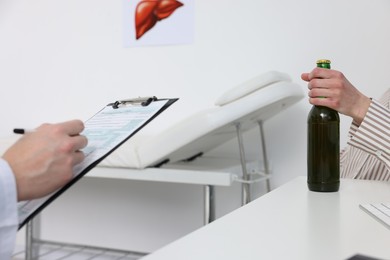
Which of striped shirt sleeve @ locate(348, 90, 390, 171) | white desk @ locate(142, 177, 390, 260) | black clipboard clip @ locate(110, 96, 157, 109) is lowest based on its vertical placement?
white desk @ locate(142, 177, 390, 260)

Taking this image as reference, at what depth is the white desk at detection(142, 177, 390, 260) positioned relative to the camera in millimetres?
501

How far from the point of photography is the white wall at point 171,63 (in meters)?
1.87

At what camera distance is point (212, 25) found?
2066mm

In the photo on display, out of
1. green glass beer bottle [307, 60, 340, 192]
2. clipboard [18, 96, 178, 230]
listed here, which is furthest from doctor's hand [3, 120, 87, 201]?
green glass beer bottle [307, 60, 340, 192]

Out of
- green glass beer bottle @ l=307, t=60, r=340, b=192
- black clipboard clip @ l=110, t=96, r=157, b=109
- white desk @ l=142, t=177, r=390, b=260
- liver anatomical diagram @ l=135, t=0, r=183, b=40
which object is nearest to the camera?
white desk @ l=142, t=177, r=390, b=260

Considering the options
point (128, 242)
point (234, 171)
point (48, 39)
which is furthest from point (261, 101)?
point (48, 39)

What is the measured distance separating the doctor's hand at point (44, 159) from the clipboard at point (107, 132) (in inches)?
0.9

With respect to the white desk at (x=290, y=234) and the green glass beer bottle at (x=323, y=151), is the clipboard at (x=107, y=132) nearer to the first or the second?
the white desk at (x=290, y=234)

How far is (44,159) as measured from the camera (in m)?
0.54

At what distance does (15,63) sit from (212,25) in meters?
1.19

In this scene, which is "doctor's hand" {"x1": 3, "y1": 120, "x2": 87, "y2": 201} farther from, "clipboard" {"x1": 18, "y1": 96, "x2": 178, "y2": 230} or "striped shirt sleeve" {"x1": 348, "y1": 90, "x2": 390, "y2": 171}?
"striped shirt sleeve" {"x1": 348, "y1": 90, "x2": 390, "y2": 171}

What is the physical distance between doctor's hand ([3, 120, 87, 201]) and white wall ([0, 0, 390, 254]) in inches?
60.1

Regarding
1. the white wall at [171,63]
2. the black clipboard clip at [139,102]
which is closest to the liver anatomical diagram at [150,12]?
the white wall at [171,63]

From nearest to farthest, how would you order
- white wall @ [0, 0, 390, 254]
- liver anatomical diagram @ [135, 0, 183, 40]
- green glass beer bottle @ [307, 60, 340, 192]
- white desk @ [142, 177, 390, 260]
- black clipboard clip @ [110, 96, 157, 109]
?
1. white desk @ [142, 177, 390, 260]
2. black clipboard clip @ [110, 96, 157, 109]
3. green glass beer bottle @ [307, 60, 340, 192]
4. white wall @ [0, 0, 390, 254]
5. liver anatomical diagram @ [135, 0, 183, 40]
